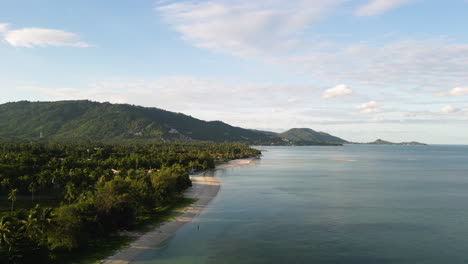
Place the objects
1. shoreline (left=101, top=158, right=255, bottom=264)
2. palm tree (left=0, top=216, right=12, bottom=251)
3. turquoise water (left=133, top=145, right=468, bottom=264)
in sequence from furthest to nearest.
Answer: turquoise water (left=133, top=145, right=468, bottom=264), shoreline (left=101, top=158, right=255, bottom=264), palm tree (left=0, top=216, right=12, bottom=251)

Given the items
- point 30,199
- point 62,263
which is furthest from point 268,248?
point 30,199

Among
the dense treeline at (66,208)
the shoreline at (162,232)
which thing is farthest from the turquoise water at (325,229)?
the dense treeline at (66,208)

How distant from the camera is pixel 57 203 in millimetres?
78625

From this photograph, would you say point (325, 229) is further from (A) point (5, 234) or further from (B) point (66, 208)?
(A) point (5, 234)

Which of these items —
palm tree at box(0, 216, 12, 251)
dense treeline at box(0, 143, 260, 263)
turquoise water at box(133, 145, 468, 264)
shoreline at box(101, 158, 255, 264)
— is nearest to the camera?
palm tree at box(0, 216, 12, 251)

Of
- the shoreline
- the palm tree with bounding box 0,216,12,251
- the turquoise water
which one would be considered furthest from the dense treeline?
the turquoise water

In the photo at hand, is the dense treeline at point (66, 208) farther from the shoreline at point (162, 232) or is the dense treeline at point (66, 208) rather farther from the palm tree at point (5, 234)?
the shoreline at point (162, 232)

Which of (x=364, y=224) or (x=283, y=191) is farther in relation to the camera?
(x=283, y=191)

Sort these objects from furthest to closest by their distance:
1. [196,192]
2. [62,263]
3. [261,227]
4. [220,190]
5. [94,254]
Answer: [220,190] < [196,192] < [261,227] < [94,254] < [62,263]

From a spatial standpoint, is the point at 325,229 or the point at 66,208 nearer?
the point at 66,208

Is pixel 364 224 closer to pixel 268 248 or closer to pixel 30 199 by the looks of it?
pixel 268 248

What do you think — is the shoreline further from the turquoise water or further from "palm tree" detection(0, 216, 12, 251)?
"palm tree" detection(0, 216, 12, 251)

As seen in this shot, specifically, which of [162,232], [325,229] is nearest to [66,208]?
[162,232]

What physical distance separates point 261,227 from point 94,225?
30.1 meters
